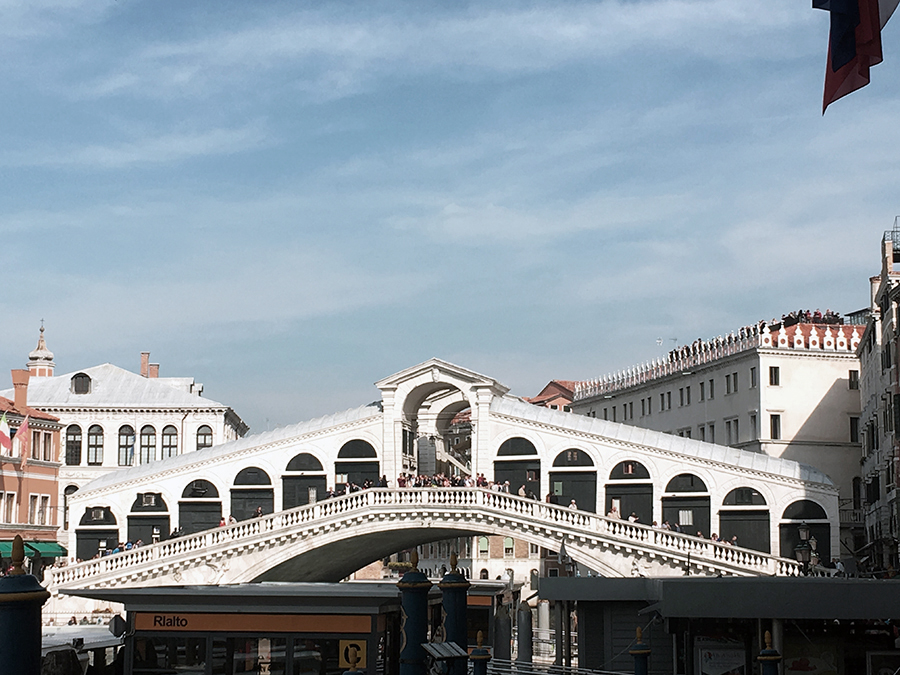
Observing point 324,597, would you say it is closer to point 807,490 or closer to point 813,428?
point 807,490

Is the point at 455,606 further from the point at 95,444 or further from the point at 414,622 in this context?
the point at 95,444

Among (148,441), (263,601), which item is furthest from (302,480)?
(263,601)

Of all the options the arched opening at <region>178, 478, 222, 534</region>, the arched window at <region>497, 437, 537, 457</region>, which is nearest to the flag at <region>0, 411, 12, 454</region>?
the arched opening at <region>178, 478, 222, 534</region>

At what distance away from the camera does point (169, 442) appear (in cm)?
6844

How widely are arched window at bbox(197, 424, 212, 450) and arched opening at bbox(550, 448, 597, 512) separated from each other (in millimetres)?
22075

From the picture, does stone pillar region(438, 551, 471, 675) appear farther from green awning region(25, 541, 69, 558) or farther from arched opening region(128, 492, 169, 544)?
green awning region(25, 541, 69, 558)

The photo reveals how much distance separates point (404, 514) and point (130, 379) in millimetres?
27458

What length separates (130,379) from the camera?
71250 mm

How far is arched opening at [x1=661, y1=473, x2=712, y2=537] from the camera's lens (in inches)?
2041

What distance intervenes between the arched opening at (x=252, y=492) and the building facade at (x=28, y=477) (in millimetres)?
8577

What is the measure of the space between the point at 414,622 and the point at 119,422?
199 feet

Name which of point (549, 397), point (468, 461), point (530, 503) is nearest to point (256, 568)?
point (530, 503)

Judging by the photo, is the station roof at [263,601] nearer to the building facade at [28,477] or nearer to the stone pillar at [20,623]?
the stone pillar at [20,623]

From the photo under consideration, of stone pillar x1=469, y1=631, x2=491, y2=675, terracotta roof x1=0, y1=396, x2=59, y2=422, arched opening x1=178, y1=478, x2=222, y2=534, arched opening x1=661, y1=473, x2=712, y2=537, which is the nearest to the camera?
stone pillar x1=469, y1=631, x2=491, y2=675
